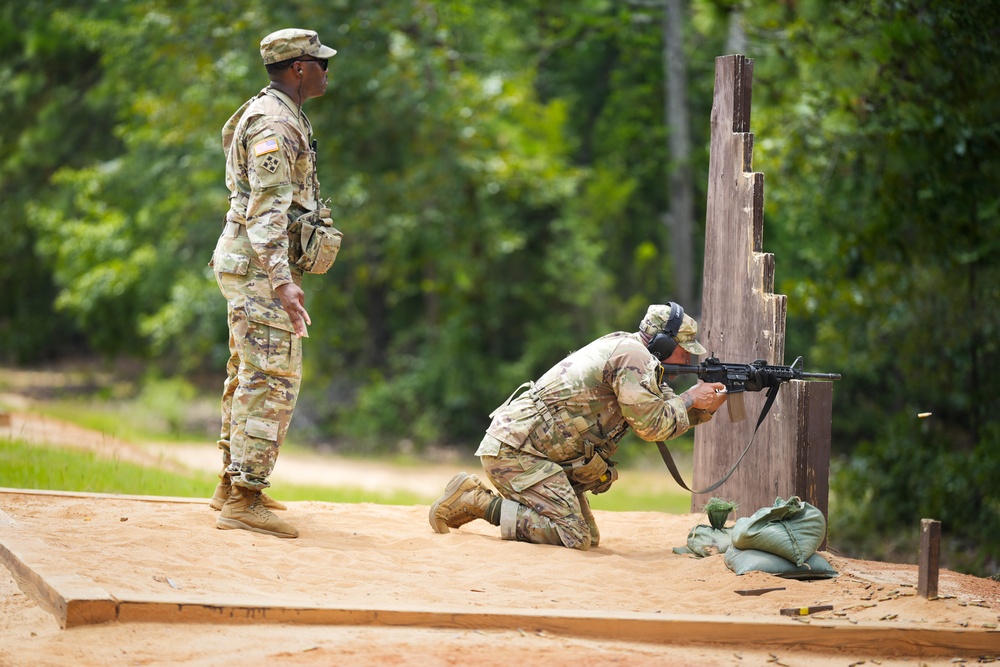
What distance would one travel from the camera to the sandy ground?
413 cm

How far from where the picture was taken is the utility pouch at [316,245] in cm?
→ 584

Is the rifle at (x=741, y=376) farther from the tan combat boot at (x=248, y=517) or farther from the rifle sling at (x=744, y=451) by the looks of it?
the tan combat boot at (x=248, y=517)

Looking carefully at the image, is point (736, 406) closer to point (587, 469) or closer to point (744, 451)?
point (744, 451)

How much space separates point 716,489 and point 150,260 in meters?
13.6

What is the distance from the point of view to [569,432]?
240 inches

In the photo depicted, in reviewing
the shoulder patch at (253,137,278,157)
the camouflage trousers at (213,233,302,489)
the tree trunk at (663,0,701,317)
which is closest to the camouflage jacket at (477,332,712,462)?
the camouflage trousers at (213,233,302,489)

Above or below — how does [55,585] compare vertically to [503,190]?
below

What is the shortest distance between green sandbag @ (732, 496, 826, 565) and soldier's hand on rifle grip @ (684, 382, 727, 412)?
0.69 metres

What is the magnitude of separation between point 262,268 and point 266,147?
0.62 m

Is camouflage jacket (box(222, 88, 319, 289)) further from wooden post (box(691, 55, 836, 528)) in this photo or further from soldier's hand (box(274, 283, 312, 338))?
wooden post (box(691, 55, 836, 528))

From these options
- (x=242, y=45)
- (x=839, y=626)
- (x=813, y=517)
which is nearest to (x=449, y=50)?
(x=242, y=45)

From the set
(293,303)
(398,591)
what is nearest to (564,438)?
(398,591)

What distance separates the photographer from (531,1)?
61.4ft

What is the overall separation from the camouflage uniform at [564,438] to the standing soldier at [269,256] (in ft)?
3.98
